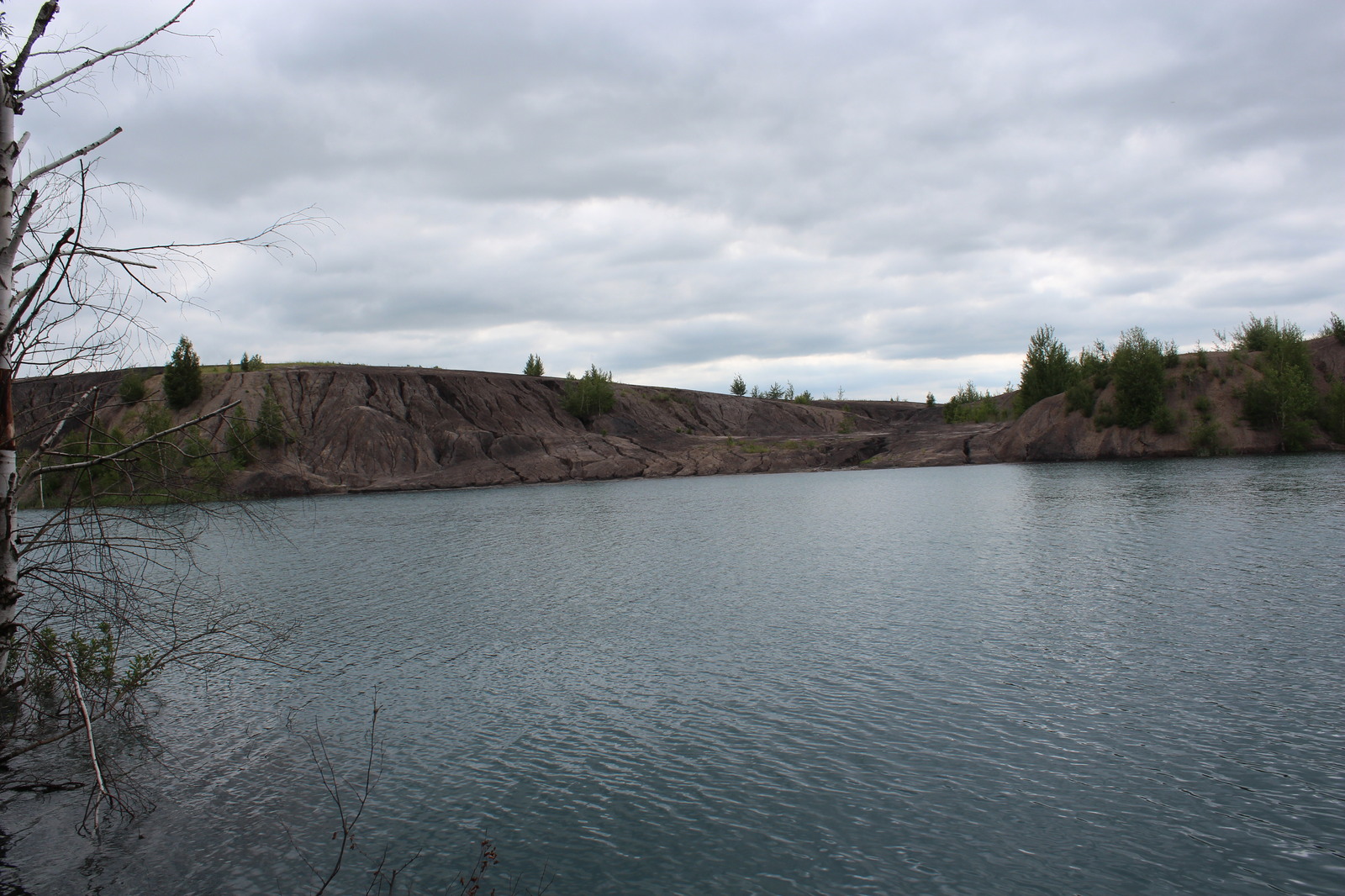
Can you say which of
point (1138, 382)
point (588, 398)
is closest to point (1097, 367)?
point (1138, 382)

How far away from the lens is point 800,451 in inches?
3580

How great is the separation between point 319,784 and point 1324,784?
38.1 feet

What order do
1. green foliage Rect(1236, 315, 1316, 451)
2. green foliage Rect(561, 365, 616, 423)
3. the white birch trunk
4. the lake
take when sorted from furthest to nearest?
1. green foliage Rect(561, 365, 616, 423)
2. green foliage Rect(1236, 315, 1316, 451)
3. the lake
4. the white birch trunk

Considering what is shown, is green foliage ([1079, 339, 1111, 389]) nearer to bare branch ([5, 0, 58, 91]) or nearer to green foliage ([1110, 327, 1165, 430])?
green foliage ([1110, 327, 1165, 430])

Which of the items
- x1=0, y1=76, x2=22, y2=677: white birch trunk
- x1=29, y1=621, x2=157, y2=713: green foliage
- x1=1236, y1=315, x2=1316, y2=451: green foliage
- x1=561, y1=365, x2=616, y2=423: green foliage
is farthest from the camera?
x1=561, y1=365, x2=616, y2=423: green foliage

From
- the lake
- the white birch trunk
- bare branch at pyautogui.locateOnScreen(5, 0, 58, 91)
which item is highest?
bare branch at pyautogui.locateOnScreen(5, 0, 58, 91)

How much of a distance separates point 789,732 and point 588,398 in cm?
8734

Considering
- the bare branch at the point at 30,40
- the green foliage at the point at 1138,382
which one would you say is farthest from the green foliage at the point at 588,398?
the bare branch at the point at 30,40

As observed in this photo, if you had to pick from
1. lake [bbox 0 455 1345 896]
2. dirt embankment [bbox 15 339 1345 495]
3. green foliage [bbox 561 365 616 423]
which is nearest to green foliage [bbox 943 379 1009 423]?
dirt embankment [bbox 15 339 1345 495]

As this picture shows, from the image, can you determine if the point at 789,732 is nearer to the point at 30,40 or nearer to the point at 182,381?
the point at 30,40

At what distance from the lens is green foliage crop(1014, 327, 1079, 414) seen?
88.7 metres

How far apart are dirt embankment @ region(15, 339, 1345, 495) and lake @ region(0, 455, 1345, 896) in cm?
5354

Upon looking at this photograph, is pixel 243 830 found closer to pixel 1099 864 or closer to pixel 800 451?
pixel 1099 864

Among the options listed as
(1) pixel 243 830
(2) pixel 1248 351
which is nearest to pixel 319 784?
(1) pixel 243 830
